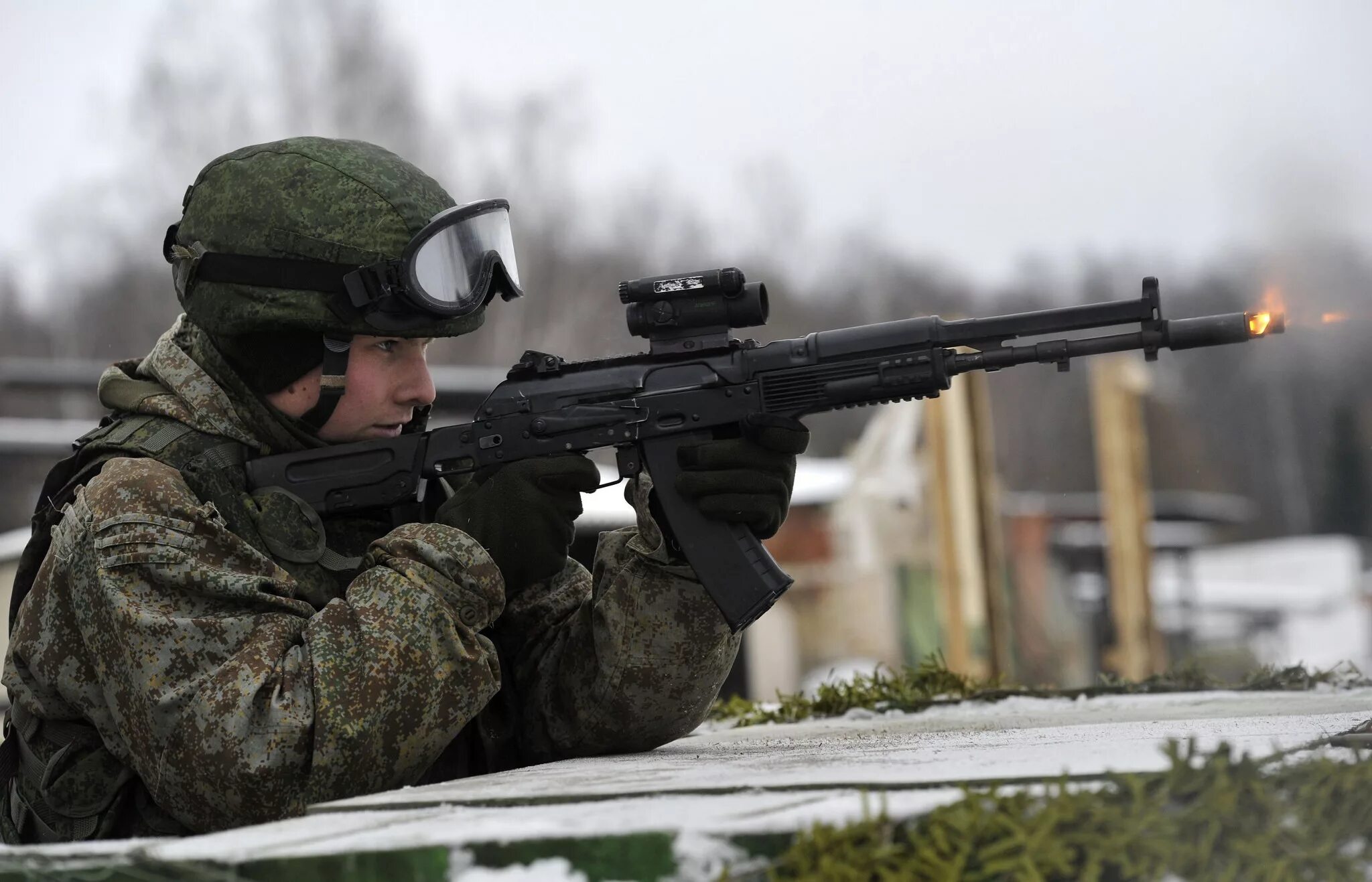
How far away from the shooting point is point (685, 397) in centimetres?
314

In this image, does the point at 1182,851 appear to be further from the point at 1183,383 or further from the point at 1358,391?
the point at 1183,383

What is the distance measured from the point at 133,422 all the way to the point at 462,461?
2.26 ft

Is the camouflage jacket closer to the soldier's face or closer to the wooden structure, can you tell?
the soldier's face

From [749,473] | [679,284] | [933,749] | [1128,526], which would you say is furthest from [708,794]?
[1128,526]

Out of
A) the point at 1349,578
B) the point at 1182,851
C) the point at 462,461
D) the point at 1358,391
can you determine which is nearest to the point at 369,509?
the point at 462,461

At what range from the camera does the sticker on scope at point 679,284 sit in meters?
3.12

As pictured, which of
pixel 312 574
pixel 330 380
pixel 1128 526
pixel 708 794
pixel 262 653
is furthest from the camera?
pixel 1128 526

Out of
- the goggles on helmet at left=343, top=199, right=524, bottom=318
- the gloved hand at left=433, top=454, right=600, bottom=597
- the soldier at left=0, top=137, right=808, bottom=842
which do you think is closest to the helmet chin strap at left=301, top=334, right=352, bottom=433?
the soldier at left=0, top=137, right=808, bottom=842

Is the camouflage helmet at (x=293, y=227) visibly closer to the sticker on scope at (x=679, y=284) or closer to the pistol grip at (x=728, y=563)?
the sticker on scope at (x=679, y=284)

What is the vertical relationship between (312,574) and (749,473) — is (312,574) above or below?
below

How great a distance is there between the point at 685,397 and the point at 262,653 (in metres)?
1.04

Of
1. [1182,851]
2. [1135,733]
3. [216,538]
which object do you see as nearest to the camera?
[1182,851]

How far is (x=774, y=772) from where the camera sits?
2113 mm

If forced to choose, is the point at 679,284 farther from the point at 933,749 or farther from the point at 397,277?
Result: the point at 933,749
